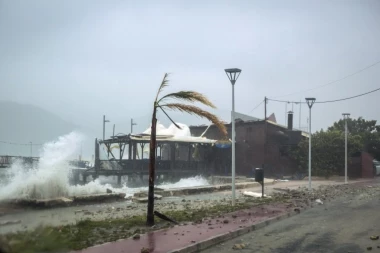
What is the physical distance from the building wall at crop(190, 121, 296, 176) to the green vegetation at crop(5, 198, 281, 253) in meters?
20.8

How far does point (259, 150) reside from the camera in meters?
37.8

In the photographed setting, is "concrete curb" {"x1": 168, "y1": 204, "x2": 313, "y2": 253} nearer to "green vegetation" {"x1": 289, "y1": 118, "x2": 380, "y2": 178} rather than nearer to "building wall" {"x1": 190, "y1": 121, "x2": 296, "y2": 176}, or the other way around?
"green vegetation" {"x1": 289, "y1": 118, "x2": 380, "y2": 178}

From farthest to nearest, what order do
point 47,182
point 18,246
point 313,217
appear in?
point 47,182 → point 313,217 → point 18,246

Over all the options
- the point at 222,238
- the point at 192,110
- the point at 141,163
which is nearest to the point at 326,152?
the point at 141,163

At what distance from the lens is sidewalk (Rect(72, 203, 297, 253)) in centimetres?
769

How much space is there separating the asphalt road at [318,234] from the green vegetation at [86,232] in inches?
86.0

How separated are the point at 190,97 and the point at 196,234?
3.49 meters

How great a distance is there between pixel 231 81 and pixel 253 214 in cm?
506

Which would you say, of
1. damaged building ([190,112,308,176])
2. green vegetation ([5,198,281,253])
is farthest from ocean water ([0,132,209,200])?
damaged building ([190,112,308,176])

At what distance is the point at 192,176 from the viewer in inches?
1347

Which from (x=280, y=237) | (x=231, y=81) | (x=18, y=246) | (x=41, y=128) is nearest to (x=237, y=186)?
(x=231, y=81)

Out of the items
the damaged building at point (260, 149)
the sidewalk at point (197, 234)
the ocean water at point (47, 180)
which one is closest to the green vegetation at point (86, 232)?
the sidewalk at point (197, 234)

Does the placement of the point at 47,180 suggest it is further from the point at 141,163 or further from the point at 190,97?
the point at 141,163

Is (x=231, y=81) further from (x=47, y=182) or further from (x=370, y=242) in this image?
(x=47, y=182)
